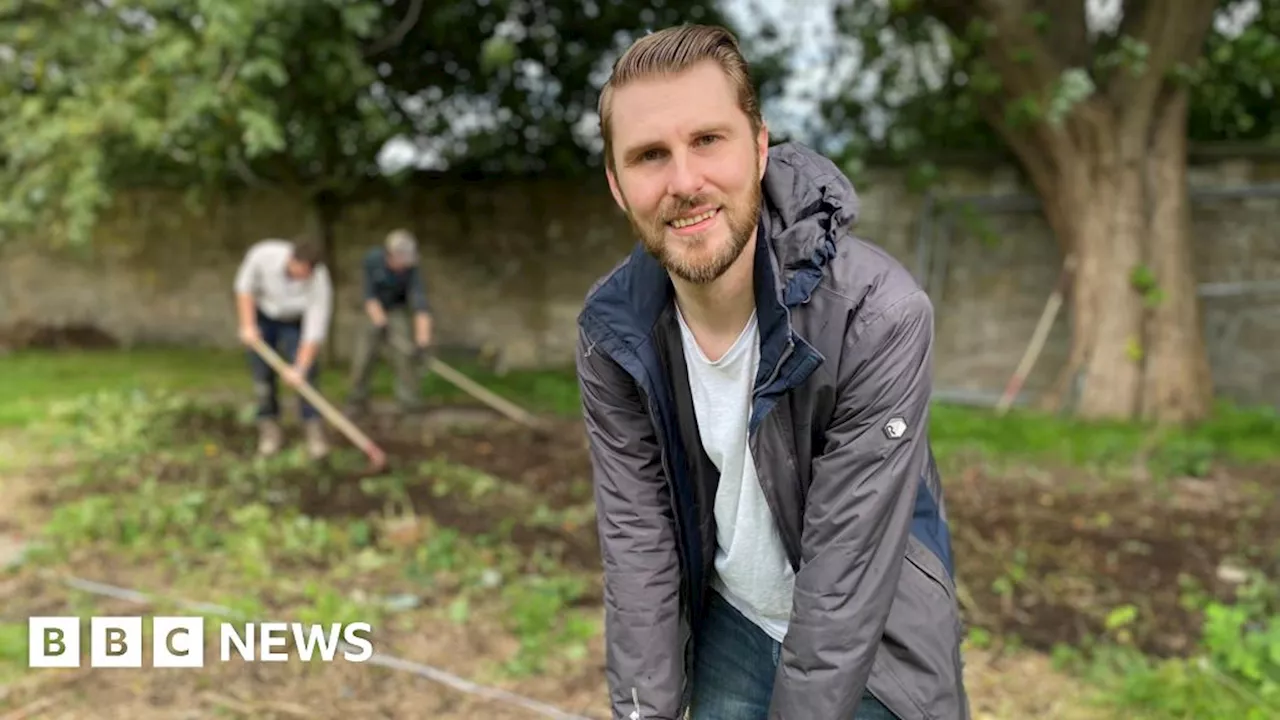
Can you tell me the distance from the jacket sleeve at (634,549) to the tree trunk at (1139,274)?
657 cm

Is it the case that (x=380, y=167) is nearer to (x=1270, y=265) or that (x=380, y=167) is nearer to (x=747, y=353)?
(x=1270, y=265)

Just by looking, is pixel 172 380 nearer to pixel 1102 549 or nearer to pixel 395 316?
pixel 395 316

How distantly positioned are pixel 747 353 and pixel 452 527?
3829 mm

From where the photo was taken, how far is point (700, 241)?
5.35 ft

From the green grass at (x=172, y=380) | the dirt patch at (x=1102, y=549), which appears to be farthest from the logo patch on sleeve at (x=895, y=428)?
the green grass at (x=172, y=380)

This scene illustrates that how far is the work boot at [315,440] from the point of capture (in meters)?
6.59

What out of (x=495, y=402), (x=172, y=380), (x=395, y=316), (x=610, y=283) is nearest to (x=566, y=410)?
(x=495, y=402)

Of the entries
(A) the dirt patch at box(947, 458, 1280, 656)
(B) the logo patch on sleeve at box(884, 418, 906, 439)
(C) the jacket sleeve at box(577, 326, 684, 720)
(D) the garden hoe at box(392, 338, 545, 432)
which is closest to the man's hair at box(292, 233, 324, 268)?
(D) the garden hoe at box(392, 338, 545, 432)

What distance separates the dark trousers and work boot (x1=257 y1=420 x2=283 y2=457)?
0.05 m

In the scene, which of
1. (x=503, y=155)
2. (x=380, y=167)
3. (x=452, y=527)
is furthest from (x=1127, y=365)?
(x=380, y=167)

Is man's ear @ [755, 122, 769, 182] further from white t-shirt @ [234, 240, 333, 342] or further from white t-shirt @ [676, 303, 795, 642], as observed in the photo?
white t-shirt @ [234, 240, 333, 342]

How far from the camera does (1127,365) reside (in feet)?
24.5

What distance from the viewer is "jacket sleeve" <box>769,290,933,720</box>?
159cm

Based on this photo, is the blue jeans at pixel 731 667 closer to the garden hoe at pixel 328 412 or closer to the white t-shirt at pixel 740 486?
the white t-shirt at pixel 740 486
